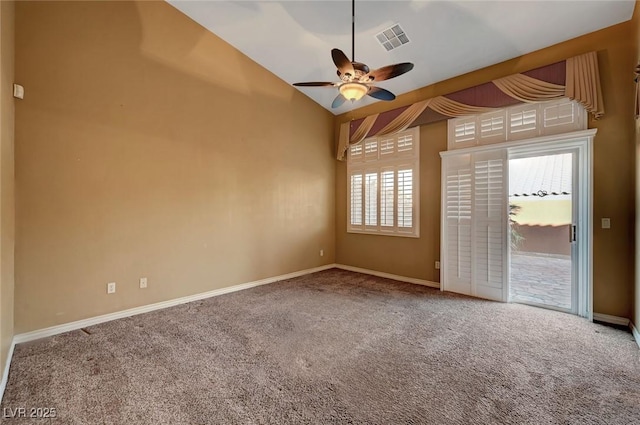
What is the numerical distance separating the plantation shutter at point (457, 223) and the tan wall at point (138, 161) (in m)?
2.83

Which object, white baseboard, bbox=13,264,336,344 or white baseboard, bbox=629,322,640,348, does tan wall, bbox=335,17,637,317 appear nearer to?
white baseboard, bbox=629,322,640,348

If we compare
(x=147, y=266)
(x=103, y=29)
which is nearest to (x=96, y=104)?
(x=103, y=29)

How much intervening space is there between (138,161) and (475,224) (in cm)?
483

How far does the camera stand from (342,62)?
2730 millimetres

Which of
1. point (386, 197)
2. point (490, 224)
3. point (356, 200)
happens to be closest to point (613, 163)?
point (490, 224)

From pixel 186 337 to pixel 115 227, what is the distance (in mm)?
1662

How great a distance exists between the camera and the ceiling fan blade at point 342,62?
2.63m

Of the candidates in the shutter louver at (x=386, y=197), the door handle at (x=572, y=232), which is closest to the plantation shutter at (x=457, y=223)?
the shutter louver at (x=386, y=197)

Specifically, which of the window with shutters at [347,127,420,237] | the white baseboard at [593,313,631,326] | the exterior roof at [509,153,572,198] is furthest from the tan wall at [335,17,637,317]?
the window with shutters at [347,127,420,237]

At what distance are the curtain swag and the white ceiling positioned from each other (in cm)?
37

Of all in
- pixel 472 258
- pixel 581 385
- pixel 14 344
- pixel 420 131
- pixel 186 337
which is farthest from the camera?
pixel 420 131

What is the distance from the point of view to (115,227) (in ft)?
11.3

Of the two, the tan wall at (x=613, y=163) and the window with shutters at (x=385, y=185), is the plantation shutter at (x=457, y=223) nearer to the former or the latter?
→ the window with shutters at (x=385, y=185)

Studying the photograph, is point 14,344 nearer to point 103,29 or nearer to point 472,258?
point 103,29
